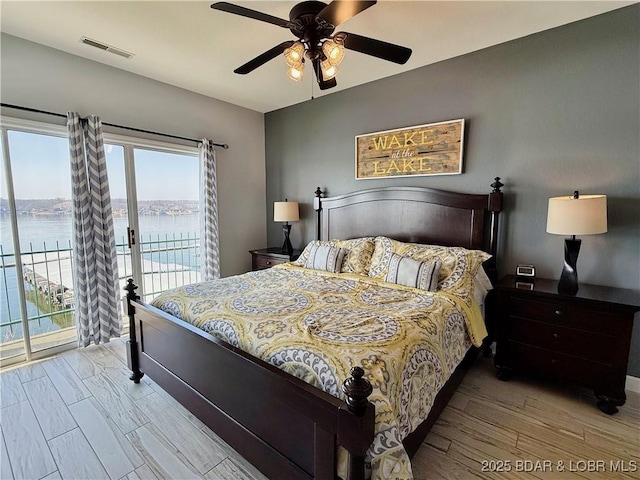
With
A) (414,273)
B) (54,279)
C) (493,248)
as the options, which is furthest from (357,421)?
(54,279)

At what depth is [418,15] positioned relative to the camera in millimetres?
2234

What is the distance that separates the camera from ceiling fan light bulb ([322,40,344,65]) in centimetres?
187

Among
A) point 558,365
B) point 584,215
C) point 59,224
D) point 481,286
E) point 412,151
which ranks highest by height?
point 412,151

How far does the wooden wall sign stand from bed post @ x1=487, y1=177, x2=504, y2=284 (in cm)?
39

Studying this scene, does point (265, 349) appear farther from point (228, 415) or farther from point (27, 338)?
point (27, 338)

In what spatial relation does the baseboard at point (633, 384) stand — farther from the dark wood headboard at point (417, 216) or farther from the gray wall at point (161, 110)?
the gray wall at point (161, 110)

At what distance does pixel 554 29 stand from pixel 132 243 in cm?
450

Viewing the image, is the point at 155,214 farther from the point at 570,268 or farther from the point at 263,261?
the point at 570,268

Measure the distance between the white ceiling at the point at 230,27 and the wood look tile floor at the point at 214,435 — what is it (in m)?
2.82

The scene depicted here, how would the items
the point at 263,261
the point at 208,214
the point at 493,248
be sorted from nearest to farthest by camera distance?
the point at 493,248 → the point at 208,214 → the point at 263,261

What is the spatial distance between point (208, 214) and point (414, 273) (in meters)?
2.72

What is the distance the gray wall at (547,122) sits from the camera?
224cm

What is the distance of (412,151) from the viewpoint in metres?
3.21

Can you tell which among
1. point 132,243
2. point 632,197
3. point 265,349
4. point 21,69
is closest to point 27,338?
point 132,243
